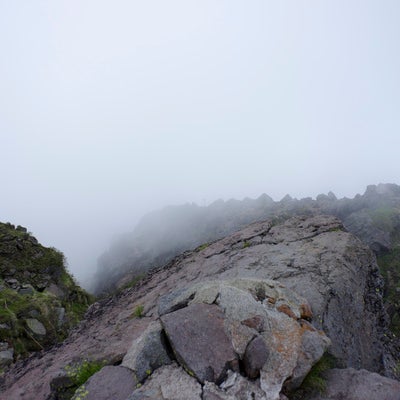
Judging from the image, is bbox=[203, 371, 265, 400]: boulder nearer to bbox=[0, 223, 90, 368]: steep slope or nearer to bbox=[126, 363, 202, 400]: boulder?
bbox=[126, 363, 202, 400]: boulder

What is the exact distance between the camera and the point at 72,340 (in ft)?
30.2

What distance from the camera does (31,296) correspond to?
1541 cm

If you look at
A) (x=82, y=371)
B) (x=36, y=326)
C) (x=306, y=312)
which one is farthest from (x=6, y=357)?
(x=306, y=312)

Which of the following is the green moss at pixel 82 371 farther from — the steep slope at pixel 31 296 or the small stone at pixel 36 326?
the small stone at pixel 36 326

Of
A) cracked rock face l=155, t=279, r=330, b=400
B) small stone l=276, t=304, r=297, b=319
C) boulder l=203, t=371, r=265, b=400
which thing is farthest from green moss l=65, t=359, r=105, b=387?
small stone l=276, t=304, r=297, b=319

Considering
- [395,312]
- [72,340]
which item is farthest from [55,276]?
[395,312]

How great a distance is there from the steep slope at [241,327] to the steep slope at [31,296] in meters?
3.64

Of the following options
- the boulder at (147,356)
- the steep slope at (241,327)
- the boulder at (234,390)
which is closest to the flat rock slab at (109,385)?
the steep slope at (241,327)

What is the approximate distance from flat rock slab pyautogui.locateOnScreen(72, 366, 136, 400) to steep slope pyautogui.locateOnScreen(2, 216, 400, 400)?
22 mm

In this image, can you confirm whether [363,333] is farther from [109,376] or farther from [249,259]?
[109,376]

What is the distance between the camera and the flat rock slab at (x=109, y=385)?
17.0ft

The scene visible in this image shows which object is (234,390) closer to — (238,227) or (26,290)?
(26,290)

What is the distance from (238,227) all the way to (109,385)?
87.3 m

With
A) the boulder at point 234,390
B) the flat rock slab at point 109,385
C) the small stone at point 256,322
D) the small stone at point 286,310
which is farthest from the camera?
the small stone at point 286,310
